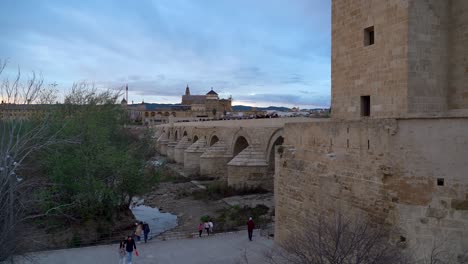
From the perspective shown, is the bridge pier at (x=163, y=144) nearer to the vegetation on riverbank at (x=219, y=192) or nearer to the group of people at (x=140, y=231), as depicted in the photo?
the vegetation on riverbank at (x=219, y=192)

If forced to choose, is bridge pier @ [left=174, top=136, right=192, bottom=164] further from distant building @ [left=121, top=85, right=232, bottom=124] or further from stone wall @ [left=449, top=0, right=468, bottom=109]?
distant building @ [left=121, top=85, right=232, bottom=124]

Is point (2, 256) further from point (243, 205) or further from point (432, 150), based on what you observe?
point (243, 205)

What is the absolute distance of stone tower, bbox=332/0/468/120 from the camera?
6.67 meters

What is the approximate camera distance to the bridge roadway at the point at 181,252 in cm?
850

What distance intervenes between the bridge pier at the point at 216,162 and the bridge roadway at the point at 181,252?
12.5 meters

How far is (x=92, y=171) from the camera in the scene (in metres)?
12.4

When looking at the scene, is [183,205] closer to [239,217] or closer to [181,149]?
[239,217]

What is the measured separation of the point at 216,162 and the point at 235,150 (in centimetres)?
145

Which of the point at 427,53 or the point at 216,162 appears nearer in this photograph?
the point at 427,53

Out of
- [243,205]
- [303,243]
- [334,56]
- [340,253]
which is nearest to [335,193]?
[303,243]

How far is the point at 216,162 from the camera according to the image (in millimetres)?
23078

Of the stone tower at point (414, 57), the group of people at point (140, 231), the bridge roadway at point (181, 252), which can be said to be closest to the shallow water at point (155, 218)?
the group of people at point (140, 231)

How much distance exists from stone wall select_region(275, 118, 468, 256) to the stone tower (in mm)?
1225

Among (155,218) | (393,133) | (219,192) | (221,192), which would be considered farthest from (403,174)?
(219,192)
